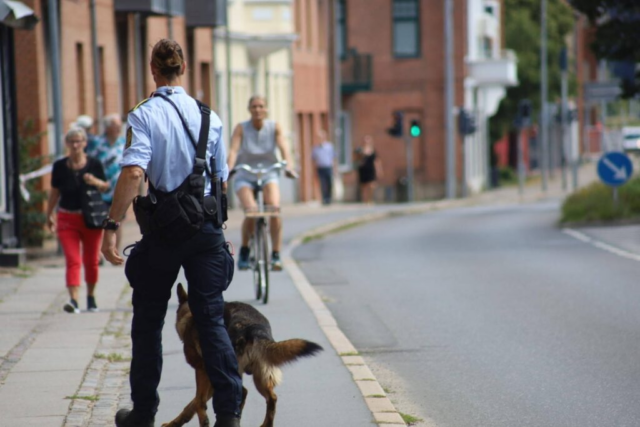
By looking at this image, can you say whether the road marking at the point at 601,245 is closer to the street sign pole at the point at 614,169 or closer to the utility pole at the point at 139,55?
the street sign pole at the point at 614,169

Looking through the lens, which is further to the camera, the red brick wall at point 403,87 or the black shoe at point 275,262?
the red brick wall at point 403,87

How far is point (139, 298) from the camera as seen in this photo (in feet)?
21.6

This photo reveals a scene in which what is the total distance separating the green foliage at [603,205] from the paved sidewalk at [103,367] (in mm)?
12345

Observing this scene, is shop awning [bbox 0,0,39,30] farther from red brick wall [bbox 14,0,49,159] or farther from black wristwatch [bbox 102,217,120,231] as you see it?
black wristwatch [bbox 102,217,120,231]

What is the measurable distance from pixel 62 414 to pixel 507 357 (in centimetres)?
343

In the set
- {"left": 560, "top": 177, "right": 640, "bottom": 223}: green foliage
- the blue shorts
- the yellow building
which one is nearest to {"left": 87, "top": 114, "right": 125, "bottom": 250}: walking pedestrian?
the blue shorts

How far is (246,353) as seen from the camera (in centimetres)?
686

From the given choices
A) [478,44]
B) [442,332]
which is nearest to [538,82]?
[478,44]

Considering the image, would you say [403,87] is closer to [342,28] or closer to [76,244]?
[342,28]

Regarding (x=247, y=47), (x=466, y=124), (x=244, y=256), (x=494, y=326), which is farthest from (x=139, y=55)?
(x=466, y=124)

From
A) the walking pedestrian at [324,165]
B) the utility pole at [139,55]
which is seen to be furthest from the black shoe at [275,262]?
the walking pedestrian at [324,165]

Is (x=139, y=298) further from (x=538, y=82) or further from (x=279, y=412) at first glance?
(x=538, y=82)

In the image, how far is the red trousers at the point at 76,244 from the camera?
39.8ft

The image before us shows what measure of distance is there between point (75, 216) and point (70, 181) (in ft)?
1.01
